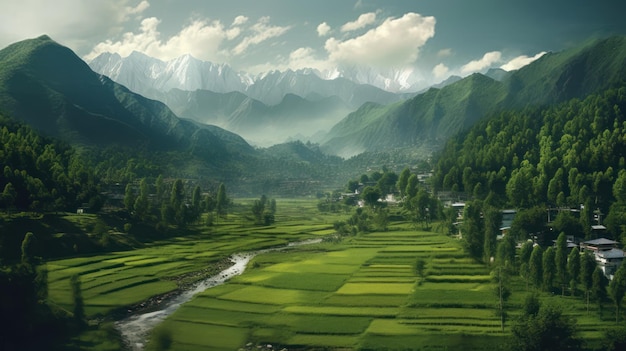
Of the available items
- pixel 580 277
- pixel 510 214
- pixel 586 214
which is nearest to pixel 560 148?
pixel 510 214

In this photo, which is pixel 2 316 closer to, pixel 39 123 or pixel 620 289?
pixel 620 289

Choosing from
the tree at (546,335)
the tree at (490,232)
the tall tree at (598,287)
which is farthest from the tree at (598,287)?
the tree at (490,232)

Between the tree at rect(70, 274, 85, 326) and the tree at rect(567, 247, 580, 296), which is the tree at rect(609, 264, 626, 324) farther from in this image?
the tree at rect(70, 274, 85, 326)

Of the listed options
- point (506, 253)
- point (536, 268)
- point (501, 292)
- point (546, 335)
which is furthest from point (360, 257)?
point (546, 335)

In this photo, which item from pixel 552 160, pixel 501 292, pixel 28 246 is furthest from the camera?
pixel 552 160

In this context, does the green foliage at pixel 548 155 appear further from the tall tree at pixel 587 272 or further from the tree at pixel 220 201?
the tree at pixel 220 201

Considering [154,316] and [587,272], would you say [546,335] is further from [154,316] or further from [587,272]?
[154,316]

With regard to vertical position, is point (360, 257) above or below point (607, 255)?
below
